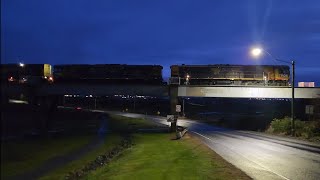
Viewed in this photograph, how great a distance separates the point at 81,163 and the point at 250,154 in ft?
38.4

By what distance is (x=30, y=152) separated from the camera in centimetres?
3541

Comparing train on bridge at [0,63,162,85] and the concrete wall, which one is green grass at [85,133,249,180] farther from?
train on bridge at [0,63,162,85]

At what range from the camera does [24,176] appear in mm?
26844

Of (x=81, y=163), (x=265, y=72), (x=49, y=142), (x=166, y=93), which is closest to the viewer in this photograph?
(x=81, y=163)

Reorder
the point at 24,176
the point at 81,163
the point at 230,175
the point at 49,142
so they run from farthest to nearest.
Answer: the point at 49,142
the point at 81,163
the point at 24,176
the point at 230,175

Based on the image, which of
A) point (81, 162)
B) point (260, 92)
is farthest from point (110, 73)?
point (81, 162)

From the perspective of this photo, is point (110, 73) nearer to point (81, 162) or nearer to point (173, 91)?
point (173, 91)

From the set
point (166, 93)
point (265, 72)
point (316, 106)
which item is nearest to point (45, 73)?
point (166, 93)

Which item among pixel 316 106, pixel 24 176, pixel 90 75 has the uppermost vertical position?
pixel 90 75

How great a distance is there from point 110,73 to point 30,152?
150 feet

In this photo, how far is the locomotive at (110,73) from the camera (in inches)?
3103

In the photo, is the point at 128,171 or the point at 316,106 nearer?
the point at 128,171

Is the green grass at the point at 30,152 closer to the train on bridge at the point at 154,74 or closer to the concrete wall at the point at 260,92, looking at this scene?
the concrete wall at the point at 260,92

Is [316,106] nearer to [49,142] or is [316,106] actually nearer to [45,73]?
[49,142]
